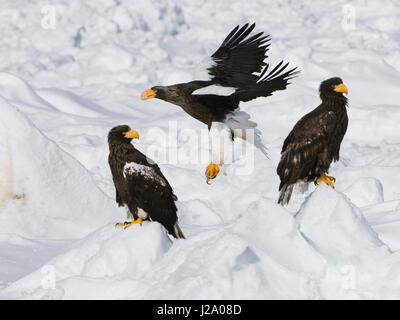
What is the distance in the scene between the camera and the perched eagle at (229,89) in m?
4.81

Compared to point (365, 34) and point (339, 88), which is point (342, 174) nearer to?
point (339, 88)

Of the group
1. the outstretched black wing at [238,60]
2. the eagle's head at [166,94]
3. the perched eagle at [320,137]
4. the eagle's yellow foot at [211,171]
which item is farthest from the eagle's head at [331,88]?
the eagle's head at [166,94]

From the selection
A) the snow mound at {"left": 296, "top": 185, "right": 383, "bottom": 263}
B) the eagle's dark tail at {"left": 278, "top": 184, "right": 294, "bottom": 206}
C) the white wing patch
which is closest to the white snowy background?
the snow mound at {"left": 296, "top": 185, "right": 383, "bottom": 263}

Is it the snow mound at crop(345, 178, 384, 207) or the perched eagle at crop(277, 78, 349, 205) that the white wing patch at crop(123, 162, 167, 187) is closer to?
the perched eagle at crop(277, 78, 349, 205)

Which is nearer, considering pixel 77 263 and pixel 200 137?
pixel 77 263

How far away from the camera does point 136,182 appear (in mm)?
4965

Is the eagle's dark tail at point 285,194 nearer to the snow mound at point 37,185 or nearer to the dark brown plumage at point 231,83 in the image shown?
the dark brown plumage at point 231,83

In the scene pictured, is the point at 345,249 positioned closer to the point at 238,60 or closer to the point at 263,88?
the point at 263,88

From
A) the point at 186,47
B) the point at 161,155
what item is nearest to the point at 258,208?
the point at 161,155

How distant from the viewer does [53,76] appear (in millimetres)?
22750

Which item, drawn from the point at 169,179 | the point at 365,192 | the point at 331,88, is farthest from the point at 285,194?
the point at 169,179

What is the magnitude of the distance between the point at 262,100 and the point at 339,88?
11765 mm

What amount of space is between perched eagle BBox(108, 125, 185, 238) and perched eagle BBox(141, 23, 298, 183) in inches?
16.1

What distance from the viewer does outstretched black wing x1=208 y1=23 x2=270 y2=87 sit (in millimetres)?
5121
